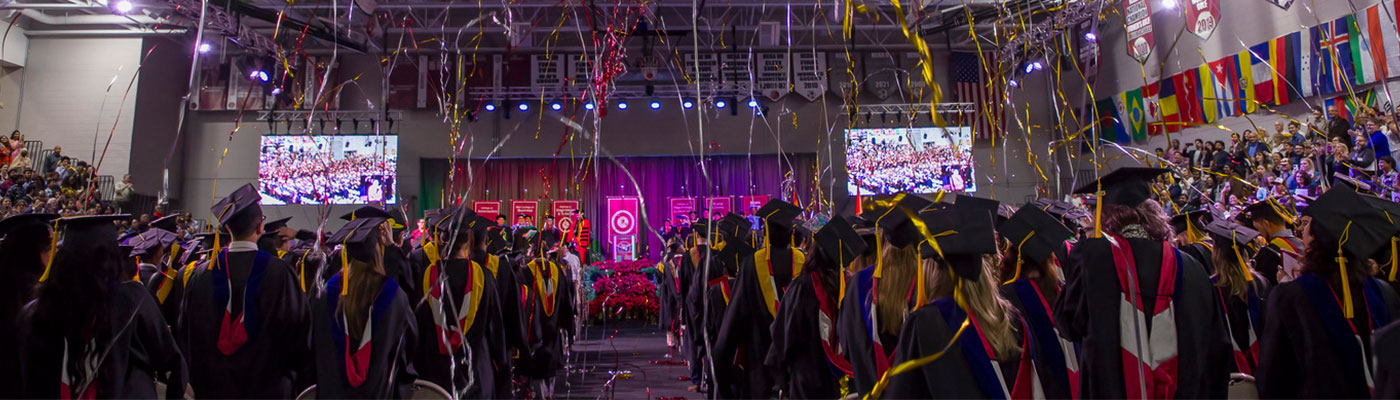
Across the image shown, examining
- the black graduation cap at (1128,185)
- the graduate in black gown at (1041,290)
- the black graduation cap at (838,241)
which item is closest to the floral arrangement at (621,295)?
the black graduation cap at (838,241)

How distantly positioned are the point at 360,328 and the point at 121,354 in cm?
70

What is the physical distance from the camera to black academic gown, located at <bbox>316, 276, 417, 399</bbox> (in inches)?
104

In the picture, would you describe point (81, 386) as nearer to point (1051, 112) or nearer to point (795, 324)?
point (795, 324)

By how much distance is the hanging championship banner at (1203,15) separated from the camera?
32.1ft

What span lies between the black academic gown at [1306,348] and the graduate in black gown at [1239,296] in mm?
809

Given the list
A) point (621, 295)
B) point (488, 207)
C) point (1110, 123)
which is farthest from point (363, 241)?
point (1110, 123)

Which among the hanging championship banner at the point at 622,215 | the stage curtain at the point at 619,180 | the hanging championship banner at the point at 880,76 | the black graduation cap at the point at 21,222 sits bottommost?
A: the black graduation cap at the point at 21,222

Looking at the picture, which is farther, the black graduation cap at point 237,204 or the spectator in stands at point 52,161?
the spectator in stands at point 52,161

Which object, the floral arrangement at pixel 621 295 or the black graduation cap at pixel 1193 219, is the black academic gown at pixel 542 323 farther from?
the floral arrangement at pixel 621 295

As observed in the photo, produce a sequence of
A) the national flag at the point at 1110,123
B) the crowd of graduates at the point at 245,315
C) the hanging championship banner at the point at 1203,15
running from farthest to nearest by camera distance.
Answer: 1. the national flag at the point at 1110,123
2. the hanging championship banner at the point at 1203,15
3. the crowd of graduates at the point at 245,315

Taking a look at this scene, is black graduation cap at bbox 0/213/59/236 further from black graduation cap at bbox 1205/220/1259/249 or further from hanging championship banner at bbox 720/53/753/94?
hanging championship banner at bbox 720/53/753/94

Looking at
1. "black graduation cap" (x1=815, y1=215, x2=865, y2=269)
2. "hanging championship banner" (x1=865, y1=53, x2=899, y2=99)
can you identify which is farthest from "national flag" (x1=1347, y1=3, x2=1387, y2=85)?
"black graduation cap" (x1=815, y1=215, x2=865, y2=269)

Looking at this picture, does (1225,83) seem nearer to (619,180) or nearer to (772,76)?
(772,76)

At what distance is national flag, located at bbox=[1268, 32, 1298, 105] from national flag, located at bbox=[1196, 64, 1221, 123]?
816mm
